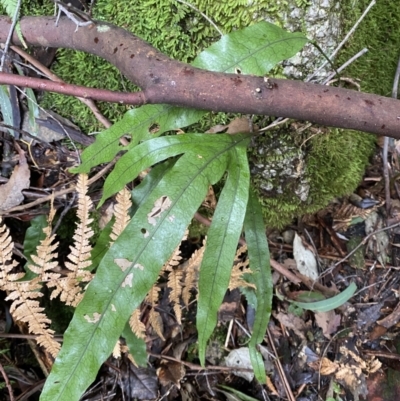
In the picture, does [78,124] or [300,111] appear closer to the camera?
[300,111]

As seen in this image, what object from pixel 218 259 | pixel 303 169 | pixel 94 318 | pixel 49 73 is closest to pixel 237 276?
pixel 218 259

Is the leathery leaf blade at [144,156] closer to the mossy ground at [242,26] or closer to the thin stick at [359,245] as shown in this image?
the mossy ground at [242,26]

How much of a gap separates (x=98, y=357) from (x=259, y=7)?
3.46ft

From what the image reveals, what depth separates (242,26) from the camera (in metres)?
1.27

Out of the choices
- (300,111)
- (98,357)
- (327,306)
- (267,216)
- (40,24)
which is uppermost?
(40,24)

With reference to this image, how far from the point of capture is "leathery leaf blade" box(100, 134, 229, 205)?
1118 millimetres

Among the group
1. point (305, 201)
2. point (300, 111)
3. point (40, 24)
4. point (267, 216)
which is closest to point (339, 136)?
point (305, 201)

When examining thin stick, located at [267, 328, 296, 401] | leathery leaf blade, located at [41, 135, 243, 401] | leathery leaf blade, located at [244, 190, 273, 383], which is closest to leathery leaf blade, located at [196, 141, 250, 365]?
leathery leaf blade, located at [41, 135, 243, 401]

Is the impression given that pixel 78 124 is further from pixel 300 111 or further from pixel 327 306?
pixel 327 306

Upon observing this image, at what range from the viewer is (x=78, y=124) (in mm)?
1534

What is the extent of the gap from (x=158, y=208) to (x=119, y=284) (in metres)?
0.21

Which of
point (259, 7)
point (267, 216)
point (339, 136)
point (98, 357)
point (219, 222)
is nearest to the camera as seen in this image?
point (98, 357)

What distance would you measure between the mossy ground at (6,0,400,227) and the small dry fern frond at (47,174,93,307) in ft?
1.20

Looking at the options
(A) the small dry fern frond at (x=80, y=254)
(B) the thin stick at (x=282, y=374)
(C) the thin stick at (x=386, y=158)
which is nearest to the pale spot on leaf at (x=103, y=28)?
(A) the small dry fern frond at (x=80, y=254)
